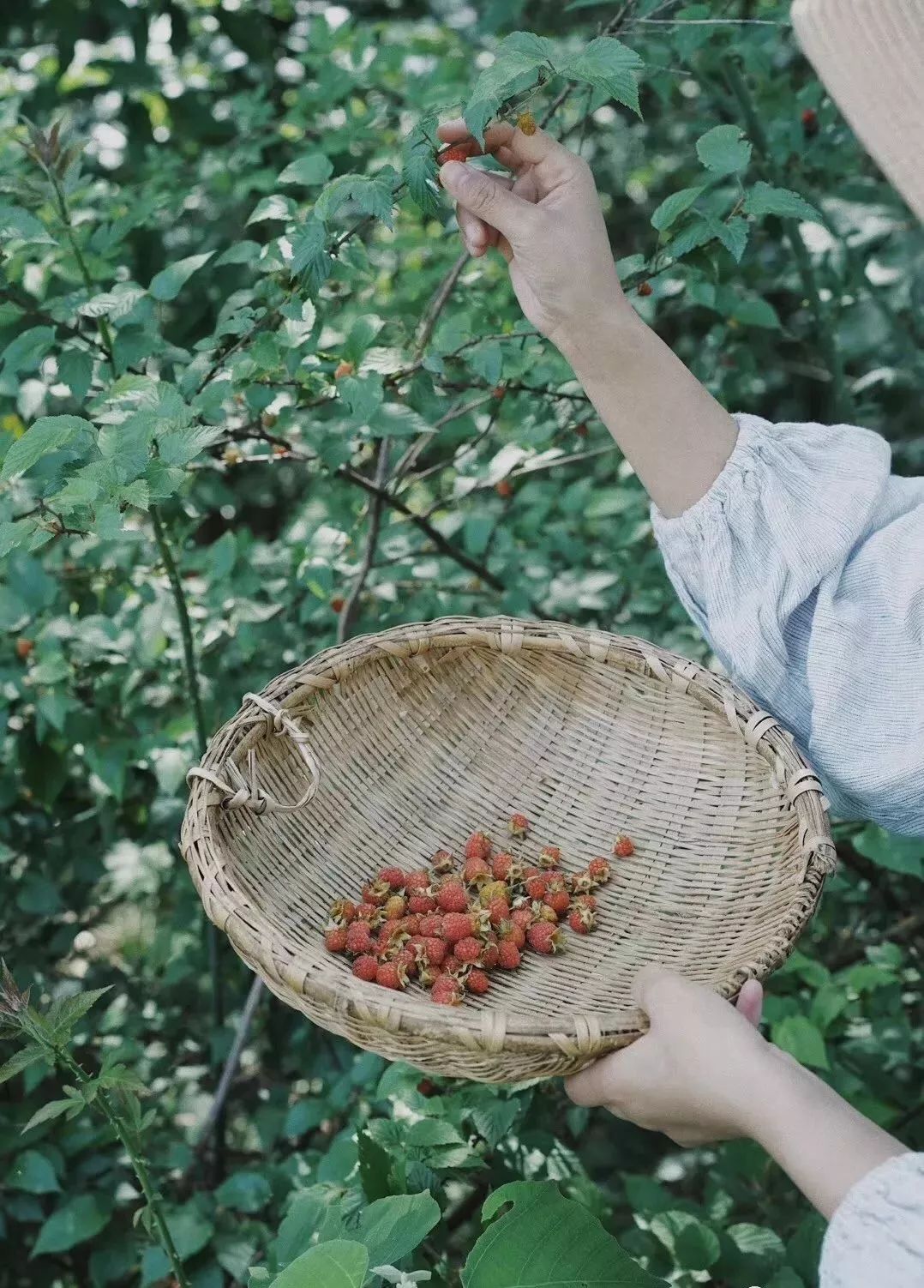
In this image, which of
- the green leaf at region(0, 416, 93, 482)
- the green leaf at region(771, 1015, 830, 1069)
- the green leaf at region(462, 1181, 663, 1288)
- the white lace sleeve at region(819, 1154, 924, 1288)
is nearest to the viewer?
the white lace sleeve at region(819, 1154, 924, 1288)

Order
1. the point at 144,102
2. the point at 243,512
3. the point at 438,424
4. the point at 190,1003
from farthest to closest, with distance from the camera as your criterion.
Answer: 1. the point at 243,512
2. the point at 144,102
3. the point at 190,1003
4. the point at 438,424

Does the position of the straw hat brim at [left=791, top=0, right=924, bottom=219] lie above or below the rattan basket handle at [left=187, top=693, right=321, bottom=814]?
above

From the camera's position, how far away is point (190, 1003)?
1947mm

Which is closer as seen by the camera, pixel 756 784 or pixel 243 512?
pixel 756 784

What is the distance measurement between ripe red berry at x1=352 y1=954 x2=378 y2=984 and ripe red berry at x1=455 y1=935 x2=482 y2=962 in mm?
83

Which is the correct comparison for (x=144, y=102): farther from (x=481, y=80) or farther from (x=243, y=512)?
(x=481, y=80)

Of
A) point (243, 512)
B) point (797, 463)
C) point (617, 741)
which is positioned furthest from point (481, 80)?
point (243, 512)

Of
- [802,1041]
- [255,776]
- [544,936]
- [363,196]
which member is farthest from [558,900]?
[363,196]

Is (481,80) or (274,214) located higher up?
(481,80)

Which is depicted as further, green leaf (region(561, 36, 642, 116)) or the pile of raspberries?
the pile of raspberries

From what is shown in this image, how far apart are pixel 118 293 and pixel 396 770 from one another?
55 cm

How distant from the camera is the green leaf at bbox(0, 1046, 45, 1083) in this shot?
0.92 metres

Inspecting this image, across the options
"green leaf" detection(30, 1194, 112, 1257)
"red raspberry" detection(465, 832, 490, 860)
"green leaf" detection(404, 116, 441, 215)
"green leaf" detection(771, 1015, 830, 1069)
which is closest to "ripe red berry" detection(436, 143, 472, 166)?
"green leaf" detection(404, 116, 441, 215)

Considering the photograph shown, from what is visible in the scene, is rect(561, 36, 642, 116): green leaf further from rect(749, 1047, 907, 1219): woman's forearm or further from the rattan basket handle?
rect(749, 1047, 907, 1219): woman's forearm
